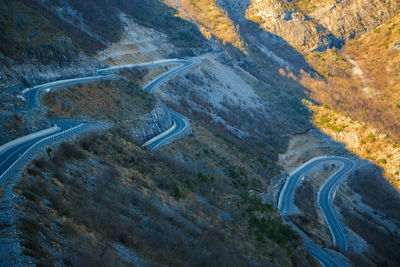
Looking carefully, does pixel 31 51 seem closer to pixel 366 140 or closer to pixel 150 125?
pixel 150 125

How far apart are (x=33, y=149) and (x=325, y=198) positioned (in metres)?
42.9

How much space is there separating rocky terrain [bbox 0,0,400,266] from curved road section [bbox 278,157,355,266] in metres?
1.47

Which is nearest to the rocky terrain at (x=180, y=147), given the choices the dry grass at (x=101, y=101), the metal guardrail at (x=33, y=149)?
the dry grass at (x=101, y=101)

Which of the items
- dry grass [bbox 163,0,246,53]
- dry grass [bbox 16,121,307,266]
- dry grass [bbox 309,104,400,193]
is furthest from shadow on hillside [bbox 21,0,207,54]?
dry grass [bbox 309,104,400,193]

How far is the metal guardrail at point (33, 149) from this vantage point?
11.4 meters

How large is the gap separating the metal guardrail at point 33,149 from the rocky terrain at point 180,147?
0.71m

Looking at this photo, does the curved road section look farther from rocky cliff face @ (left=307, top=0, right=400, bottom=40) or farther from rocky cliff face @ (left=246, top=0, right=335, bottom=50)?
rocky cliff face @ (left=307, top=0, right=400, bottom=40)

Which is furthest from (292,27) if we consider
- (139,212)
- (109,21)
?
(139,212)

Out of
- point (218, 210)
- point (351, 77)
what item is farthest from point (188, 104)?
point (351, 77)

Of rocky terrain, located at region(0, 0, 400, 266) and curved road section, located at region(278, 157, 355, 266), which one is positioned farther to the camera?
curved road section, located at region(278, 157, 355, 266)

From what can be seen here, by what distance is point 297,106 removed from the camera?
237ft

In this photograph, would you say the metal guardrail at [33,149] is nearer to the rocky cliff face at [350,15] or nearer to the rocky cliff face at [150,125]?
the rocky cliff face at [150,125]

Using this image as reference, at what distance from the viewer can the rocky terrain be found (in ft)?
37.3

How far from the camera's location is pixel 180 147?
27.5m
